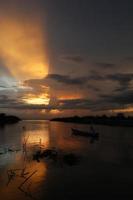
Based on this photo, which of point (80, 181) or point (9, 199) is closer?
point (9, 199)

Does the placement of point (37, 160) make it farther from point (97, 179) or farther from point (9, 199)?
point (9, 199)

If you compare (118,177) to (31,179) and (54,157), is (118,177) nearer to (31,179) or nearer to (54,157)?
(31,179)

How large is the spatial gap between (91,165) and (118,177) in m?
7.92

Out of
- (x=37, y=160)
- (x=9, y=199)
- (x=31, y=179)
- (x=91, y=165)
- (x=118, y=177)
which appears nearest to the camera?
(x=9, y=199)

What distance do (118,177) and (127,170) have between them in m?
5.04

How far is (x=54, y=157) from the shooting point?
44.8m

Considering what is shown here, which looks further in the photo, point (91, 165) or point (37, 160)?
point (37, 160)

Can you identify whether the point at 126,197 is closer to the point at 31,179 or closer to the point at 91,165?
the point at 31,179

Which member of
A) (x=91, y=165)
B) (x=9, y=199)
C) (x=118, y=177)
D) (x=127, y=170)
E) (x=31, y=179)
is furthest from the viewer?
(x=91, y=165)

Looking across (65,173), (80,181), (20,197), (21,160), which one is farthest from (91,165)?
(20,197)

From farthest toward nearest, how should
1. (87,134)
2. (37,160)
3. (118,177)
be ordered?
(87,134) < (37,160) < (118,177)

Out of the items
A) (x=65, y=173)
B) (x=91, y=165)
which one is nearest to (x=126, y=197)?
(x=65, y=173)

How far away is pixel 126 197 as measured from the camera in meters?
25.1

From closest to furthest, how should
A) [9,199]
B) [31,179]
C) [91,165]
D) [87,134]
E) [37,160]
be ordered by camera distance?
[9,199]
[31,179]
[91,165]
[37,160]
[87,134]
